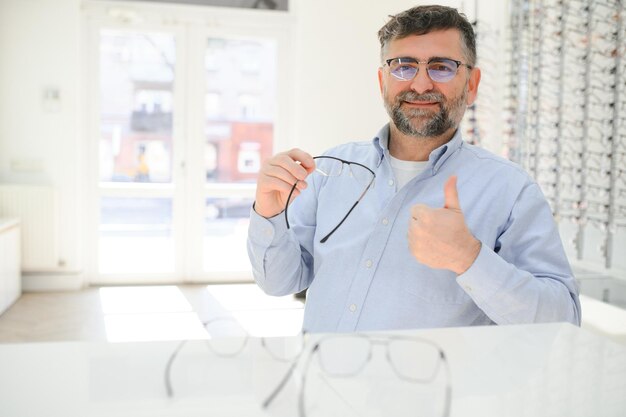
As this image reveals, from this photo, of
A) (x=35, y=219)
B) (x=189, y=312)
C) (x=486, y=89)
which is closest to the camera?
(x=486, y=89)

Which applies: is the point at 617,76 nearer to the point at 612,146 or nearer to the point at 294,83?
the point at 612,146

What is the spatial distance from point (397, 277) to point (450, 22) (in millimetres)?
672

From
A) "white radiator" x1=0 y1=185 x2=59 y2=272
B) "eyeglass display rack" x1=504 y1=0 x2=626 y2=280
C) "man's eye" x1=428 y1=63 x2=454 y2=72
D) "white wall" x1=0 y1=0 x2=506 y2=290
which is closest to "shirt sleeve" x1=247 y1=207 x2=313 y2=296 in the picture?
"man's eye" x1=428 y1=63 x2=454 y2=72

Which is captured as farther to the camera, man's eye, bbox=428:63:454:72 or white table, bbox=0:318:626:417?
man's eye, bbox=428:63:454:72

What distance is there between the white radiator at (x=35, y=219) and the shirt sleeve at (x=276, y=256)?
4255 mm

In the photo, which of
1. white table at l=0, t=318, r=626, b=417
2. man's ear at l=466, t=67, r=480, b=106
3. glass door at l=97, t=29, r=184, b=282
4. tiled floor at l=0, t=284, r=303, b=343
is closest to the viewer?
white table at l=0, t=318, r=626, b=417

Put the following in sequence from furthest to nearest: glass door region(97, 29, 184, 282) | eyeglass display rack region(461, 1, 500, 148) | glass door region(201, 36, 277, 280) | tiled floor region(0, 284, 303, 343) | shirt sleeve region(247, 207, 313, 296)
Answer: glass door region(201, 36, 277, 280) < glass door region(97, 29, 184, 282) < tiled floor region(0, 284, 303, 343) < eyeglass display rack region(461, 1, 500, 148) < shirt sleeve region(247, 207, 313, 296)

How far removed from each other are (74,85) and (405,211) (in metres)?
4.70

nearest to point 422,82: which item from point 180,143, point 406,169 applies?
point 406,169

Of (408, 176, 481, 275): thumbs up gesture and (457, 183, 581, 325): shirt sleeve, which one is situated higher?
(408, 176, 481, 275): thumbs up gesture

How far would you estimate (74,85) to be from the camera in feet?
17.8

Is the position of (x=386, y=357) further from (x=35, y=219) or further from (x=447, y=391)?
(x=35, y=219)

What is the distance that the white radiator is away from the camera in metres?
5.24

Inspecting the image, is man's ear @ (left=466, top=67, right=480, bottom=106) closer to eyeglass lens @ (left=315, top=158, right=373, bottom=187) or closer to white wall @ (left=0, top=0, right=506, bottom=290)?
eyeglass lens @ (left=315, top=158, right=373, bottom=187)
